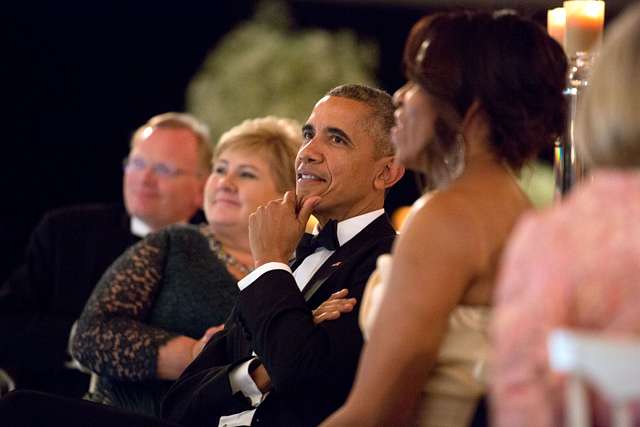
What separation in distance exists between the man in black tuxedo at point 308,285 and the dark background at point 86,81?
13.3ft

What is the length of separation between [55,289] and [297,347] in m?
2.38

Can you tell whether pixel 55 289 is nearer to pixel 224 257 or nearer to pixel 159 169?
pixel 159 169

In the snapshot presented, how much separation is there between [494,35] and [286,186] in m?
1.88

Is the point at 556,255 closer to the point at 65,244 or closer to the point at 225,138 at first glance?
the point at 225,138

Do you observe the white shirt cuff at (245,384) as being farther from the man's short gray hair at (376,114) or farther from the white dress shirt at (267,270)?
the man's short gray hair at (376,114)

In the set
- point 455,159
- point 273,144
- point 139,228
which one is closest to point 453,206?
point 455,159

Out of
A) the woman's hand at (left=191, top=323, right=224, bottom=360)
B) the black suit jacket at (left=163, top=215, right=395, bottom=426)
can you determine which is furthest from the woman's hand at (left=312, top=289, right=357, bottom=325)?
the woman's hand at (left=191, top=323, right=224, bottom=360)

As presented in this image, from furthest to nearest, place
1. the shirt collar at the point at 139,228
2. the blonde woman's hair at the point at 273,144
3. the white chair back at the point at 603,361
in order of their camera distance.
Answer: the shirt collar at the point at 139,228
the blonde woman's hair at the point at 273,144
the white chair back at the point at 603,361

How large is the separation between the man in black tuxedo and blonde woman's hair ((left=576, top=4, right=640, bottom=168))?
3.67 feet

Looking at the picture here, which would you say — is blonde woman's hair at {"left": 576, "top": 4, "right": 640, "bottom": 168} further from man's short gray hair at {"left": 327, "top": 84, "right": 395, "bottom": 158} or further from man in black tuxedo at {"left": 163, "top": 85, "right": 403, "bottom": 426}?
man's short gray hair at {"left": 327, "top": 84, "right": 395, "bottom": 158}

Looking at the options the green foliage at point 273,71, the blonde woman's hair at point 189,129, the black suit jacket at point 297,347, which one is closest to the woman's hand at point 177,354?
the black suit jacket at point 297,347

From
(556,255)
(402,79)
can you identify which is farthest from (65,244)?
(556,255)

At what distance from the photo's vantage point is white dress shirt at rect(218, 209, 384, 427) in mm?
2756

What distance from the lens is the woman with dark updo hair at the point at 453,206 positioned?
6.70ft
